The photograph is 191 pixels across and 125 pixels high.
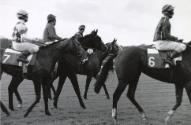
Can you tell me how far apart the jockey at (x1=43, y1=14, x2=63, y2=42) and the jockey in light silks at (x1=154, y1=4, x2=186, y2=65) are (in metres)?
3.04

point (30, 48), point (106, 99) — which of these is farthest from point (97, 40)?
point (30, 48)

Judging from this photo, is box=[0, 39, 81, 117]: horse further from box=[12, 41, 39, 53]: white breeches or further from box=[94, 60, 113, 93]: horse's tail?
box=[94, 60, 113, 93]: horse's tail

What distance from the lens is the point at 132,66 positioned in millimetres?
9273

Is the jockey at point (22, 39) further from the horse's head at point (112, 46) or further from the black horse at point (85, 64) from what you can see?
the horse's head at point (112, 46)

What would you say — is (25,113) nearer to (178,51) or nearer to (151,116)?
(151,116)

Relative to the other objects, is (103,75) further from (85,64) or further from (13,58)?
(85,64)

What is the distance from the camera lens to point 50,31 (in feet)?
35.3

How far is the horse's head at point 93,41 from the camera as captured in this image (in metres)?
12.3

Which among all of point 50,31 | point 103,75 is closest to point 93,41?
point 50,31

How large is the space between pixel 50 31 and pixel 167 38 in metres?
3.51

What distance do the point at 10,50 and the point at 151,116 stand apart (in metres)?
4.05

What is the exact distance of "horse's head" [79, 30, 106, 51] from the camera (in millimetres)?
12343

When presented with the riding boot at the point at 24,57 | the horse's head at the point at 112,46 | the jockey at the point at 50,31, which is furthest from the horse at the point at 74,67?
the riding boot at the point at 24,57

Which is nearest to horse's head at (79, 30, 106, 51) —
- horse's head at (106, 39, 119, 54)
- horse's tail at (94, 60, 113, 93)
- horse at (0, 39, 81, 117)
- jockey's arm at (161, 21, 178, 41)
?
horse's head at (106, 39, 119, 54)
